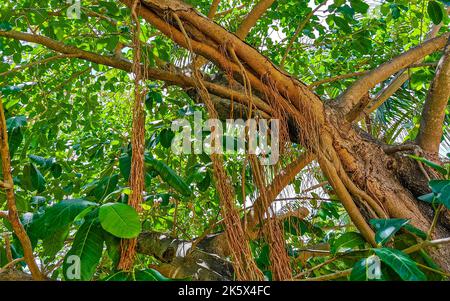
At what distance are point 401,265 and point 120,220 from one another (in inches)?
21.0

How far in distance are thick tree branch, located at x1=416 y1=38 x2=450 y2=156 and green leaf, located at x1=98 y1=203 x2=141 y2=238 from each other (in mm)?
1285

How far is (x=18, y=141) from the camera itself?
1.58 metres

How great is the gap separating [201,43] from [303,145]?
0.45m

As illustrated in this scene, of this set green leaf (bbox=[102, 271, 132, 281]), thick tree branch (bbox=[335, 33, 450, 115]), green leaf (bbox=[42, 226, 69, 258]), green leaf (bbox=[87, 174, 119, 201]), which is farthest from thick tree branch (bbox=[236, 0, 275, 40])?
green leaf (bbox=[102, 271, 132, 281])

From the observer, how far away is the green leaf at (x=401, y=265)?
91 centimetres

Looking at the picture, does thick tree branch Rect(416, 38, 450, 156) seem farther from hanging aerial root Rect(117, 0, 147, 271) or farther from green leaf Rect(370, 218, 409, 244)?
hanging aerial root Rect(117, 0, 147, 271)

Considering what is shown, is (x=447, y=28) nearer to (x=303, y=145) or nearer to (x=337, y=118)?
(x=337, y=118)

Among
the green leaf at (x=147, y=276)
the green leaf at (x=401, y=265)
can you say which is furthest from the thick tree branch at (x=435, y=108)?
the green leaf at (x=147, y=276)

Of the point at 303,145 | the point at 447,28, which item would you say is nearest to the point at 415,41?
the point at 447,28

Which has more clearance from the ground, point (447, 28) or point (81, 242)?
point (447, 28)

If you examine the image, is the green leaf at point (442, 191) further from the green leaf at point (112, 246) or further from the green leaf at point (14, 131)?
the green leaf at point (14, 131)

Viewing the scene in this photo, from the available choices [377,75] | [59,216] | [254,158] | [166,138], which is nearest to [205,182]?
Answer: [166,138]

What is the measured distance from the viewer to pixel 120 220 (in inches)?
35.6

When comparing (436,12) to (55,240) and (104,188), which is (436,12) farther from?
(55,240)
